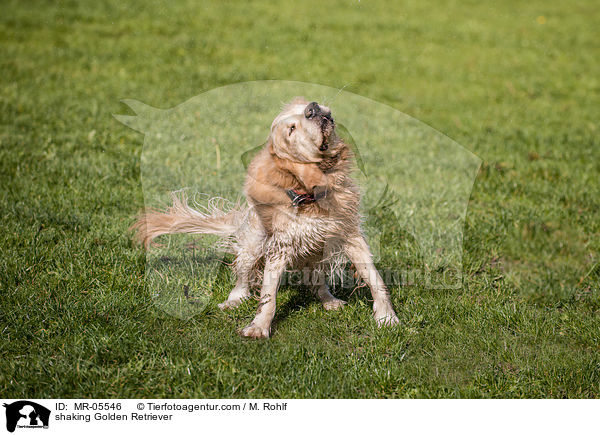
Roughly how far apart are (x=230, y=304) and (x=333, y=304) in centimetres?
74

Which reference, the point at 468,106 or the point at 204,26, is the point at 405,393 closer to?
the point at 468,106

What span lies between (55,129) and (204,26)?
22.7ft

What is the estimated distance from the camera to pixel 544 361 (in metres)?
3.72

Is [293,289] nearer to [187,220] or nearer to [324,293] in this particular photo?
[324,293]

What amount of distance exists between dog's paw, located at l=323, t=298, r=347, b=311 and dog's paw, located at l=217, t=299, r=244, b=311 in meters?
0.61

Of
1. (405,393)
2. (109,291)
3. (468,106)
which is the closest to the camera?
(405,393)

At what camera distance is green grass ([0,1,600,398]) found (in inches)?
139

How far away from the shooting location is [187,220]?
14.8 feet

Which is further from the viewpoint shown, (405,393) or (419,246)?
(419,246)

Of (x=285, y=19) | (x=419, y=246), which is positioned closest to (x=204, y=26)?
(x=285, y=19)
